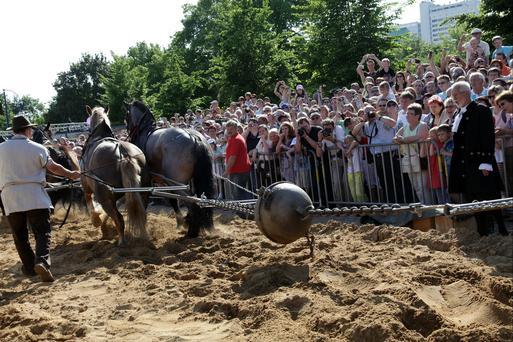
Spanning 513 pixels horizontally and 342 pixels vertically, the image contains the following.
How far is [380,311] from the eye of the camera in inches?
186

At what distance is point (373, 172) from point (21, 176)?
16.3ft

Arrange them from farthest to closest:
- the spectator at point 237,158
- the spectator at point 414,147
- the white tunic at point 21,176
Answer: the spectator at point 237,158 → the spectator at point 414,147 → the white tunic at point 21,176

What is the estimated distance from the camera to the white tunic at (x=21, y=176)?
25.7ft

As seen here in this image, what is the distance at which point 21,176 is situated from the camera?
7.83 m

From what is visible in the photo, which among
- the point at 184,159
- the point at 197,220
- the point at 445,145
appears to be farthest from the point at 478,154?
the point at 184,159

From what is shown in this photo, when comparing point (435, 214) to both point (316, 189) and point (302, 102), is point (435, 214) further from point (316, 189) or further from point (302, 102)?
point (302, 102)

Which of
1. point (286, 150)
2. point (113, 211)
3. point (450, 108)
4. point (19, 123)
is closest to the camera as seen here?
point (19, 123)

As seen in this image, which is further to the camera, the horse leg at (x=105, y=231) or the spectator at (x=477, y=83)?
the horse leg at (x=105, y=231)

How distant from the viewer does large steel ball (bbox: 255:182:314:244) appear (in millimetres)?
6266

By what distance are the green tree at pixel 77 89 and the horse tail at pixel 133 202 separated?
50390 mm

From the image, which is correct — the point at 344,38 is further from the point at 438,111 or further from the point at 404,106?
the point at 438,111

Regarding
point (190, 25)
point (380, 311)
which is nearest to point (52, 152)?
point (380, 311)

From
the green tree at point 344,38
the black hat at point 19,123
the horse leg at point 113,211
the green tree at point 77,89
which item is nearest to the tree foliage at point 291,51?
the green tree at point 344,38

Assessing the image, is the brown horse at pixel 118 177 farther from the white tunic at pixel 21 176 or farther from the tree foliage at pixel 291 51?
the tree foliage at pixel 291 51
